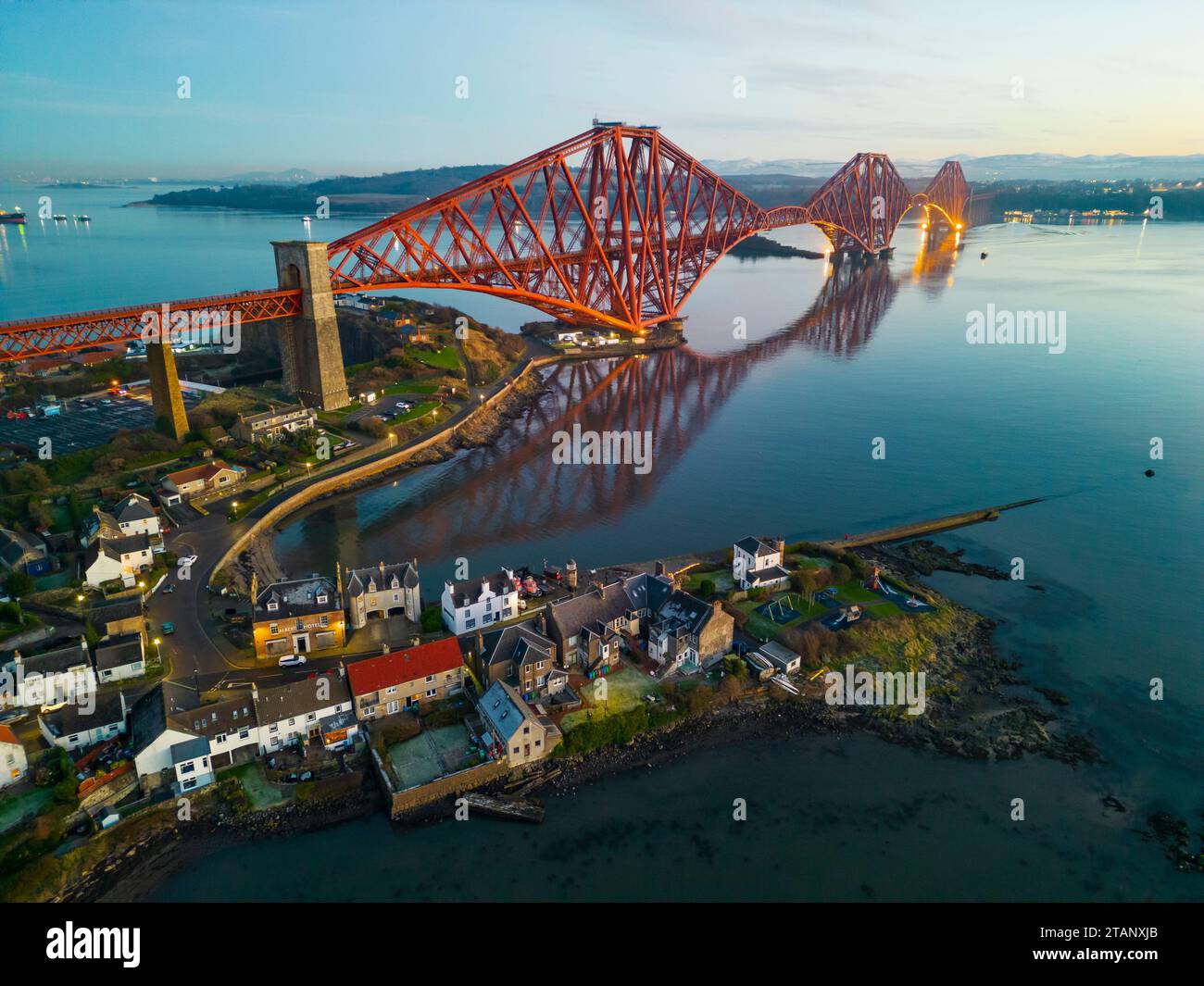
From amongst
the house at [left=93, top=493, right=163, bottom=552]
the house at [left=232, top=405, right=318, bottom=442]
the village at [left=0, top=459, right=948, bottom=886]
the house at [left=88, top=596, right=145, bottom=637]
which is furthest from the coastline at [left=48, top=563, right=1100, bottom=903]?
the house at [left=232, top=405, right=318, bottom=442]

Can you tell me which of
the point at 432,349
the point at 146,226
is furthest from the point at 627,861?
the point at 146,226

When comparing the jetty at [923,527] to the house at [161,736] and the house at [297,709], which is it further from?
the house at [161,736]

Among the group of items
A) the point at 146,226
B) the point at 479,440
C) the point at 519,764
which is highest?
the point at 146,226

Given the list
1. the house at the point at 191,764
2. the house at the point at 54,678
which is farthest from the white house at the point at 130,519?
the house at the point at 191,764

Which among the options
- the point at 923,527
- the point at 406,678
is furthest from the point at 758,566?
the point at 406,678

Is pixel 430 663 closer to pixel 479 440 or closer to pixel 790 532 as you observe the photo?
pixel 790 532

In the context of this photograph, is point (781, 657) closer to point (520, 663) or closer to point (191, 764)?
point (520, 663)

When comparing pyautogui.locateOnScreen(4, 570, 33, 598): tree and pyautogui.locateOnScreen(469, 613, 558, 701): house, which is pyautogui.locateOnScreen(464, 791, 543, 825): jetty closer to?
pyautogui.locateOnScreen(469, 613, 558, 701): house
